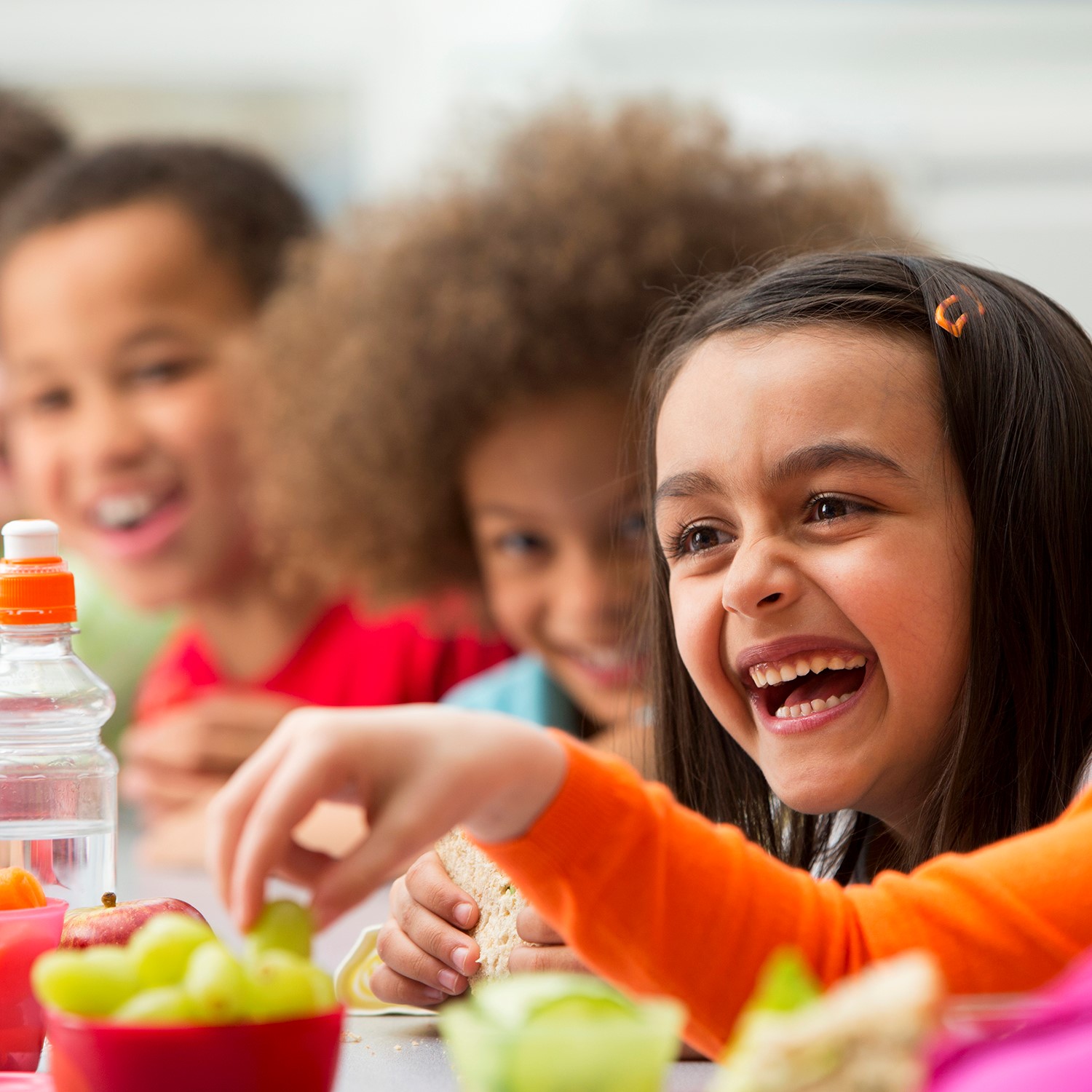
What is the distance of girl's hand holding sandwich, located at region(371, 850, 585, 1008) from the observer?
655 mm

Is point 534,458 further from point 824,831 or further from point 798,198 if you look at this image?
point 824,831

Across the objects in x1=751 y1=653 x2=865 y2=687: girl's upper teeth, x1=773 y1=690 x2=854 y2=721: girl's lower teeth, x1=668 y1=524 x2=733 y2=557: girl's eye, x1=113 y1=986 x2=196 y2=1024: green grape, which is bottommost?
x1=113 y1=986 x2=196 y2=1024: green grape

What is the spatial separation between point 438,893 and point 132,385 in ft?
3.96

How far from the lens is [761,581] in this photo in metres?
0.71

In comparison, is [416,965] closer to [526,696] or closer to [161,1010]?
[161,1010]

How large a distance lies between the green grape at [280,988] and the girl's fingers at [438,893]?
0.27 metres

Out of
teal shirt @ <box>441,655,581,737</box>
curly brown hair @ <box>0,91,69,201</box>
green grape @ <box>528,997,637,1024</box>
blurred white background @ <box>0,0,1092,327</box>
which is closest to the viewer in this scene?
green grape @ <box>528,997,637,1024</box>

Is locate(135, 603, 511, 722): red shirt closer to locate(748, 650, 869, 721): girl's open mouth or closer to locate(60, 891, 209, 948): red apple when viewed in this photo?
locate(748, 650, 869, 721): girl's open mouth

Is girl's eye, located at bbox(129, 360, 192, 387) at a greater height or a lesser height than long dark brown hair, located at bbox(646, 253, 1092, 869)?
greater

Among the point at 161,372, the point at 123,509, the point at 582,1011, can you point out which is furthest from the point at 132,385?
the point at 582,1011

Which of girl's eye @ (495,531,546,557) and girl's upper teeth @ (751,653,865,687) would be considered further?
girl's eye @ (495,531,546,557)

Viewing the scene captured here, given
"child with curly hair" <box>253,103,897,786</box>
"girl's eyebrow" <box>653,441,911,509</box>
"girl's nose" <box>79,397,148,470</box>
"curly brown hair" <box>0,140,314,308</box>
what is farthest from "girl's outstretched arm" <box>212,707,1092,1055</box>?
"curly brown hair" <box>0,140,314,308</box>

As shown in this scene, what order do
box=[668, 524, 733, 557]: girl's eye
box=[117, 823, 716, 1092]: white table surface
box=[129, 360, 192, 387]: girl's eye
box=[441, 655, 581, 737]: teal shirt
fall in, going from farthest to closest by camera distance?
1. box=[129, 360, 192, 387]: girl's eye
2. box=[441, 655, 581, 737]: teal shirt
3. box=[668, 524, 733, 557]: girl's eye
4. box=[117, 823, 716, 1092]: white table surface

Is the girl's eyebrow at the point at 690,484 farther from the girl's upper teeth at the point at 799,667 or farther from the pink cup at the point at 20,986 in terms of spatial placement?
the pink cup at the point at 20,986
